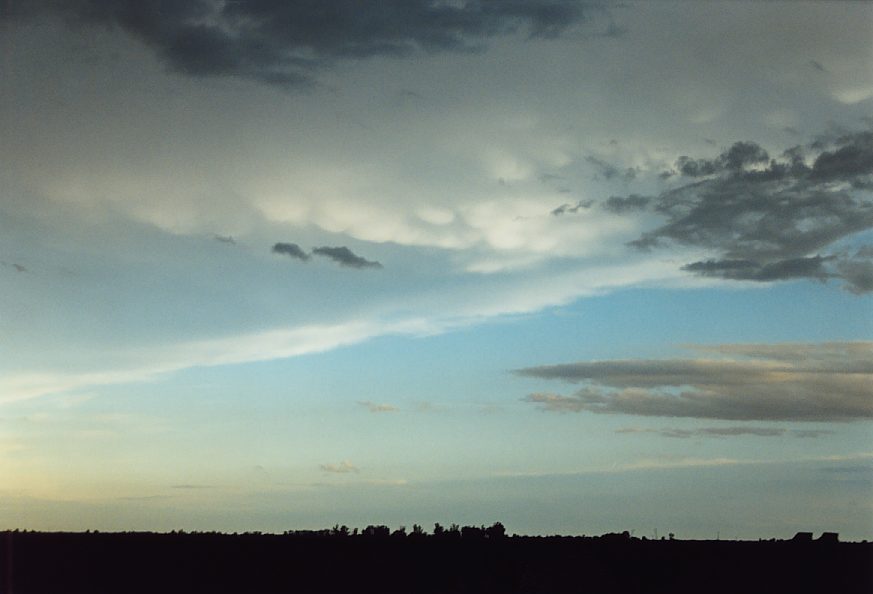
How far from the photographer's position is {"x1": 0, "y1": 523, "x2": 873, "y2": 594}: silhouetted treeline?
64.6 m

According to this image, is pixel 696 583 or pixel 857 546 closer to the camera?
pixel 696 583

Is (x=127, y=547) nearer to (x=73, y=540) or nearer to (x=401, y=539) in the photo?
(x=73, y=540)

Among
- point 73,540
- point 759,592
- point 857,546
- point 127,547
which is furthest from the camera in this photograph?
point 73,540

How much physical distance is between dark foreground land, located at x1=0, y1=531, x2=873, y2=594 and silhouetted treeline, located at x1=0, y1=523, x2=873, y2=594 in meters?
0.08

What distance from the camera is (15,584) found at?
228 ft

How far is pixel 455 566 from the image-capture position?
67812 millimetres

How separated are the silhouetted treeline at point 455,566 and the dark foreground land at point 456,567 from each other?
0.27 ft

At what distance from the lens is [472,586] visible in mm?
64875

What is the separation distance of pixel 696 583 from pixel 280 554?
28461 mm

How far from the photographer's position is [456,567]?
67688mm

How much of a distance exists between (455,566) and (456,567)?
14cm

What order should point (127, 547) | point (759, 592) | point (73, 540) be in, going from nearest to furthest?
1. point (759, 592)
2. point (127, 547)
3. point (73, 540)

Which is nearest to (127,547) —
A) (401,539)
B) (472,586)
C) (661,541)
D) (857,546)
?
(401,539)

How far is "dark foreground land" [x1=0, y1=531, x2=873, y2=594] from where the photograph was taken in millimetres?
64562
